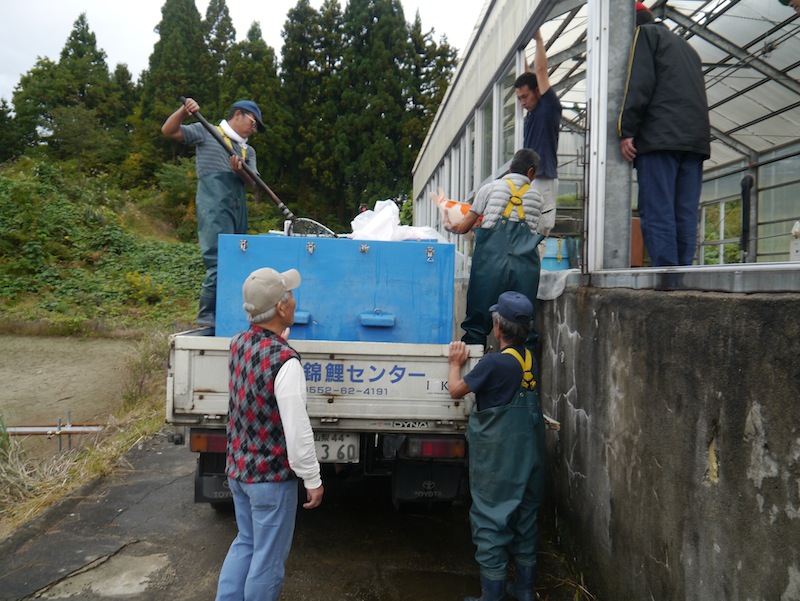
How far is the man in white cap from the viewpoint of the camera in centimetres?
279

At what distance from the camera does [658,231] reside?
382 cm

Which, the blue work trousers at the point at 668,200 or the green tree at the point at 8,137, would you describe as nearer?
the blue work trousers at the point at 668,200

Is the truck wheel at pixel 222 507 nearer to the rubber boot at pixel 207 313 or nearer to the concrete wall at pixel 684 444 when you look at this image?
the rubber boot at pixel 207 313

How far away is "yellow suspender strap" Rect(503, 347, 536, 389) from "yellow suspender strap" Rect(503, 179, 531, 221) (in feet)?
4.06

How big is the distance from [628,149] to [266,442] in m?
2.70

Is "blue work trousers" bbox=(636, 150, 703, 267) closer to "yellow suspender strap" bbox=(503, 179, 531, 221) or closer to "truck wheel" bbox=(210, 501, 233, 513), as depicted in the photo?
"yellow suspender strap" bbox=(503, 179, 531, 221)

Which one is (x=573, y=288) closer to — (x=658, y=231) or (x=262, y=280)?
(x=658, y=231)

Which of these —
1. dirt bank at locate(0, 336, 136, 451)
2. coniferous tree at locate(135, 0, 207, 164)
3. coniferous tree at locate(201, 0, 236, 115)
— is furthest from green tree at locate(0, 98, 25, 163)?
dirt bank at locate(0, 336, 136, 451)

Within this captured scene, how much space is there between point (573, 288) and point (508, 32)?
4.21m

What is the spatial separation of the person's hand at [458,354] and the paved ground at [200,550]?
1331 millimetres

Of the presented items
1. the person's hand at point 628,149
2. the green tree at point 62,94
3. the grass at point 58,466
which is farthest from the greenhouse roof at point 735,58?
the green tree at point 62,94

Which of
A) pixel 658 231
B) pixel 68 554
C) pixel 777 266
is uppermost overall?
pixel 658 231

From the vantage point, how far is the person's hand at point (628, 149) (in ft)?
12.6

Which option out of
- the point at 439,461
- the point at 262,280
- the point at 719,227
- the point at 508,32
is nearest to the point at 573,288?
the point at 439,461
